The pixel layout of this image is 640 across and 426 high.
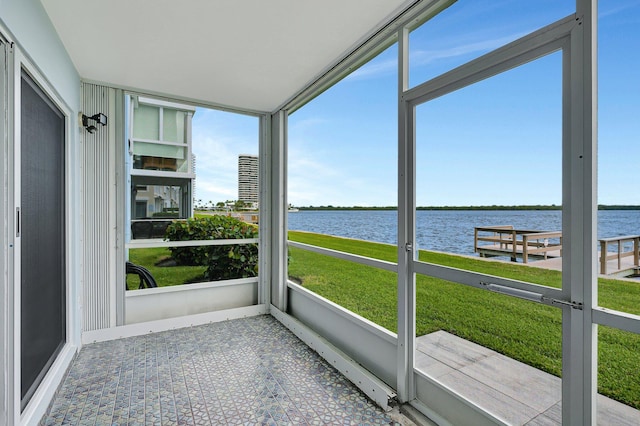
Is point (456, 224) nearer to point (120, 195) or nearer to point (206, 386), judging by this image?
point (206, 386)

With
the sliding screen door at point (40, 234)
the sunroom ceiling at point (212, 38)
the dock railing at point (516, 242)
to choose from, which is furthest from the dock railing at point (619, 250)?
the sliding screen door at point (40, 234)

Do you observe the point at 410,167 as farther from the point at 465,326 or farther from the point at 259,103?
the point at 259,103

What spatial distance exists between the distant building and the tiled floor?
1.69 m

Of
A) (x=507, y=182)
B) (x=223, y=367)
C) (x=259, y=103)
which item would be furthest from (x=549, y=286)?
(x=259, y=103)

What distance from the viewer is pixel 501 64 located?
61.4 inches

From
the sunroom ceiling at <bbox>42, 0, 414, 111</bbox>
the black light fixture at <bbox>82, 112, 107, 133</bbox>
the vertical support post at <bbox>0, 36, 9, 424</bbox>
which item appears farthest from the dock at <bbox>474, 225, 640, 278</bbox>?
the black light fixture at <bbox>82, 112, 107, 133</bbox>

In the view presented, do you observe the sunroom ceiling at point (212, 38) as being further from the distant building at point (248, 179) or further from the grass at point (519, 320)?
the grass at point (519, 320)

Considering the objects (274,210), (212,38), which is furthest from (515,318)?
(274,210)

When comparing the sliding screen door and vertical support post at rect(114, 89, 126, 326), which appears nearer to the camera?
the sliding screen door

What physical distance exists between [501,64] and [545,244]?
34.7 inches

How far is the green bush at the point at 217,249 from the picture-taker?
371 centimetres

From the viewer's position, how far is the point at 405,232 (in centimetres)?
209

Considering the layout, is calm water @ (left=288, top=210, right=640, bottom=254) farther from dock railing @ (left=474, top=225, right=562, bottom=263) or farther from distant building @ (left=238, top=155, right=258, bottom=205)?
distant building @ (left=238, top=155, right=258, bottom=205)

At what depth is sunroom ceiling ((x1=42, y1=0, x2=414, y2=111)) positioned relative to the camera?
1.96 meters
